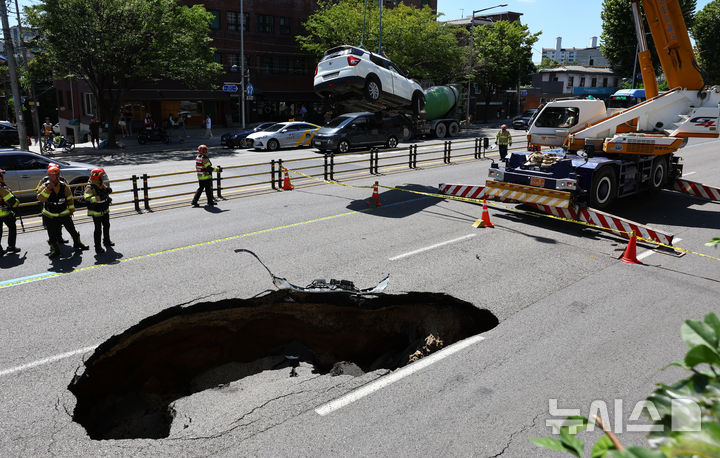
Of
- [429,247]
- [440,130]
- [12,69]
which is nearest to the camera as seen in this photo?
[429,247]

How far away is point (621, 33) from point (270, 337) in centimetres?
5584

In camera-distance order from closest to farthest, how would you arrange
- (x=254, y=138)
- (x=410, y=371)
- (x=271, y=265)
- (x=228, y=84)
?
(x=410, y=371)
(x=271, y=265)
(x=254, y=138)
(x=228, y=84)

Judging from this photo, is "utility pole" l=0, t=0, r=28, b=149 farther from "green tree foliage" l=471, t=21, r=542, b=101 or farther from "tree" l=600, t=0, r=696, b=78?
"tree" l=600, t=0, r=696, b=78

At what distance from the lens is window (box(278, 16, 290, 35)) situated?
1833 inches

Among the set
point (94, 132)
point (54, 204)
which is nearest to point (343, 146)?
point (54, 204)

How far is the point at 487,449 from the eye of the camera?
474cm

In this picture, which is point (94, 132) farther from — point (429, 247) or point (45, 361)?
point (45, 361)

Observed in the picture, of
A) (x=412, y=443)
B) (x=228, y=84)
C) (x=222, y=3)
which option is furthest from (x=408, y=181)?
(x=222, y=3)

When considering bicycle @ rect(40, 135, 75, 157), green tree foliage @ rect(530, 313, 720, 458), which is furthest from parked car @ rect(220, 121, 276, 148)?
green tree foliage @ rect(530, 313, 720, 458)

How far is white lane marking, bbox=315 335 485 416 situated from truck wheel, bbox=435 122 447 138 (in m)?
32.4

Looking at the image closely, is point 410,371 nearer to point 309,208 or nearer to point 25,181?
point 309,208

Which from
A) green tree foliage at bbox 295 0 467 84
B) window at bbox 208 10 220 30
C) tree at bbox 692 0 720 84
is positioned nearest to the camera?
green tree foliage at bbox 295 0 467 84

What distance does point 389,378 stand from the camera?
6.02 metres

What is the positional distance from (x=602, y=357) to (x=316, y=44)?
4169 centimetres
